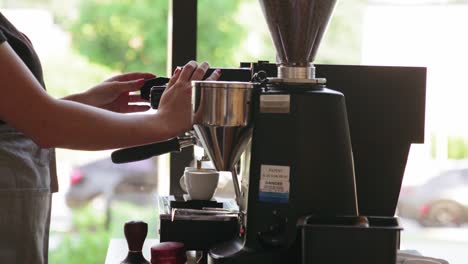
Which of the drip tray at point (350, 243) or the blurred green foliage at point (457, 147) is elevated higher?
the blurred green foliage at point (457, 147)

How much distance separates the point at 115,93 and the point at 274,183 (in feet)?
2.01

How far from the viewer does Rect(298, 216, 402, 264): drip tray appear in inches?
44.3

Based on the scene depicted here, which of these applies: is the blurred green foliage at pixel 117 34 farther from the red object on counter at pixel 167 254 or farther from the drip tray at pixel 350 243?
the drip tray at pixel 350 243

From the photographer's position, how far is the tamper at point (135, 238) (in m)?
1.41

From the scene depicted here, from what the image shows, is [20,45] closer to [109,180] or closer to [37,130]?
[37,130]

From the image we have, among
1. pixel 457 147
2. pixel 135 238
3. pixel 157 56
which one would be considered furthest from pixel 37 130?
pixel 457 147

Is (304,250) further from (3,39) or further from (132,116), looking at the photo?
(3,39)

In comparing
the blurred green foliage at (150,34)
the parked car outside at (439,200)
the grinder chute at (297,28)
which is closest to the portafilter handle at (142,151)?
the grinder chute at (297,28)

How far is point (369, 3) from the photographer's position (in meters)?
2.78

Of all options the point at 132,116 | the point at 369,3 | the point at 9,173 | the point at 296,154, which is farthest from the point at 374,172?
the point at 369,3

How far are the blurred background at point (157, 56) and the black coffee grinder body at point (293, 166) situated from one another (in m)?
1.44

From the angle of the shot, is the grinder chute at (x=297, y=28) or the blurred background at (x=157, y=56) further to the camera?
the blurred background at (x=157, y=56)

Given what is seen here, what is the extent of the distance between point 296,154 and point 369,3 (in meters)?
1.70

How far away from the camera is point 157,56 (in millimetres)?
2736
